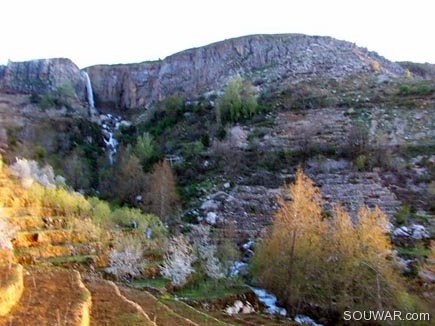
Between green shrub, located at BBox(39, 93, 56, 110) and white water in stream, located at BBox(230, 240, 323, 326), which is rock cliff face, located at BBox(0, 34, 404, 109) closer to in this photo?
green shrub, located at BBox(39, 93, 56, 110)

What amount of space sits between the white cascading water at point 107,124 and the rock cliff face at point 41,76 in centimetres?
72

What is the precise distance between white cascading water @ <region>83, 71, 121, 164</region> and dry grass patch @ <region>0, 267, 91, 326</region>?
29541mm

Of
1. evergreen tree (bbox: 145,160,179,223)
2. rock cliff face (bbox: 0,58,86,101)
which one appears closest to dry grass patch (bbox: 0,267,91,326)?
evergreen tree (bbox: 145,160,179,223)

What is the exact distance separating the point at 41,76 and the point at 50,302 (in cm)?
5068

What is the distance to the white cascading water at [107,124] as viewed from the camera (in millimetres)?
42947

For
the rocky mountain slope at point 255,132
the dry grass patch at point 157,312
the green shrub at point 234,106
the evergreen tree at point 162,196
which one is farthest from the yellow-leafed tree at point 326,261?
the green shrub at point 234,106

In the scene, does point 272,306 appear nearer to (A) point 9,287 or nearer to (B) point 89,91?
(A) point 9,287

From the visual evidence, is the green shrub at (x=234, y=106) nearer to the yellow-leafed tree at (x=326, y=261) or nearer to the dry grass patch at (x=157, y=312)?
the yellow-leafed tree at (x=326, y=261)

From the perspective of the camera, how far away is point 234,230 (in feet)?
73.8

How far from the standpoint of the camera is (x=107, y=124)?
4881 cm

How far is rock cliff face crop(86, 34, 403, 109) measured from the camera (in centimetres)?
4219

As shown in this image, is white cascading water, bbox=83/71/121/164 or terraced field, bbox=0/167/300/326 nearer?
terraced field, bbox=0/167/300/326

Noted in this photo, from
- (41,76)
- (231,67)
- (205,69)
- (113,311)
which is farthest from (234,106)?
(113,311)

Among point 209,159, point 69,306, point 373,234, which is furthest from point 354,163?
point 69,306
